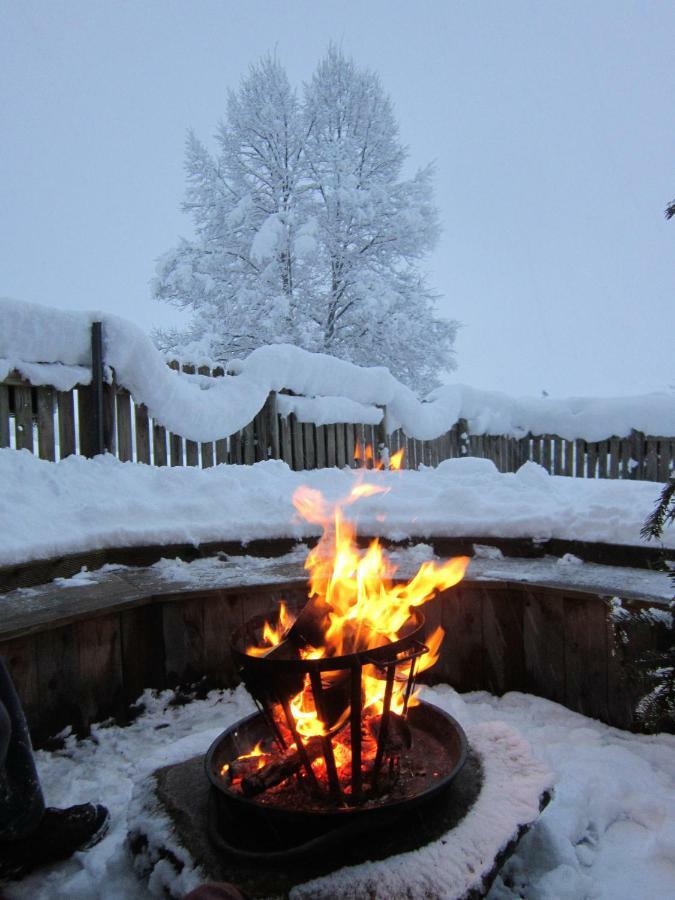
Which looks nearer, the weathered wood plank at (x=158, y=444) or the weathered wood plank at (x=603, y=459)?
the weathered wood plank at (x=158, y=444)

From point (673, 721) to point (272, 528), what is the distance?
2504mm

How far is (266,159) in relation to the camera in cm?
1448

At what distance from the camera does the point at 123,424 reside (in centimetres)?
525

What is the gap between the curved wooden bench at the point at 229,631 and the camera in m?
2.59

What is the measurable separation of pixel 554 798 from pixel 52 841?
1681mm

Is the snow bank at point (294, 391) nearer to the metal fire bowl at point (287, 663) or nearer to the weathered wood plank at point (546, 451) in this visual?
the weathered wood plank at point (546, 451)

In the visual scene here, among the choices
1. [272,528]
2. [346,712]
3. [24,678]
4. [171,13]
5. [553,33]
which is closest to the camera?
[346,712]

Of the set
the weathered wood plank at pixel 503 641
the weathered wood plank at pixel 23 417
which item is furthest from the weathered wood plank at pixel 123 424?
the weathered wood plank at pixel 503 641

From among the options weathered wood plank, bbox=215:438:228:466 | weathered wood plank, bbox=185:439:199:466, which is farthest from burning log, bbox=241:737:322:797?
weathered wood plank, bbox=215:438:228:466

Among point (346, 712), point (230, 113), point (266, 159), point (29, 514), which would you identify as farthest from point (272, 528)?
point (230, 113)

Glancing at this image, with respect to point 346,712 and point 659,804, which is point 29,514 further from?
point 659,804

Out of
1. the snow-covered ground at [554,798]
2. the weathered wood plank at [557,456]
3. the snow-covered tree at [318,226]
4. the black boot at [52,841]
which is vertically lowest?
the snow-covered ground at [554,798]

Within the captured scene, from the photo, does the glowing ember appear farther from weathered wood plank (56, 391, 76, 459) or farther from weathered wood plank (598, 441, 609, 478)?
weathered wood plank (598, 441, 609, 478)

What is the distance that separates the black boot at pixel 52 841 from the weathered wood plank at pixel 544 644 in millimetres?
2126
